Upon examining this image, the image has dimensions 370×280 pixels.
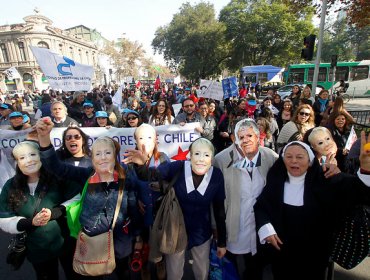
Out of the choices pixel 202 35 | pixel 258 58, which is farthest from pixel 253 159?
pixel 258 58

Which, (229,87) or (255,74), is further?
(255,74)

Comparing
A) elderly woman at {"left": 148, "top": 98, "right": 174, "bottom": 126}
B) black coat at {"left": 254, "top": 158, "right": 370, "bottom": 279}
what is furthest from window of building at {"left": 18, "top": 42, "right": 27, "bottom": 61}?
black coat at {"left": 254, "top": 158, "right": 370, "bottom": 279}

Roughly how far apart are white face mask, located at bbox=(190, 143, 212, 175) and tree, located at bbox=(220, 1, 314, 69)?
29.1 m

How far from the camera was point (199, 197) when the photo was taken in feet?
7.14

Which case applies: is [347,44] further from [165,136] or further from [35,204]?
[35,204]

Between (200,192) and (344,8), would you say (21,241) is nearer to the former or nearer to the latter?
(200,192)

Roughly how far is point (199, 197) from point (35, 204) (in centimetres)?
145

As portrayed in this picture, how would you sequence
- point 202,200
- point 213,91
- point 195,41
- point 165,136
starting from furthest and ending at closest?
point 195,41 → point 213,91 → point 165,136 → point 202,200

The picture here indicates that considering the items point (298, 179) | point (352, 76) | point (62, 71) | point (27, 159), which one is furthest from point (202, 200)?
point (352, 76)

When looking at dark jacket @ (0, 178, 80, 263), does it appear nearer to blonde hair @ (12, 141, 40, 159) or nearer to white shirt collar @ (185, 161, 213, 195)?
blonde hair @ (12, 141, 40, 159)

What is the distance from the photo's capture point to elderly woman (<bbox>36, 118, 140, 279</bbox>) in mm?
2066

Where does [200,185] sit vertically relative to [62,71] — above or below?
below

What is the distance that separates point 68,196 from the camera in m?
2.24

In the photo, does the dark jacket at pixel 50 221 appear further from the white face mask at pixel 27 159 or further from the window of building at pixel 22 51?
the window of building at pixel 22 51
